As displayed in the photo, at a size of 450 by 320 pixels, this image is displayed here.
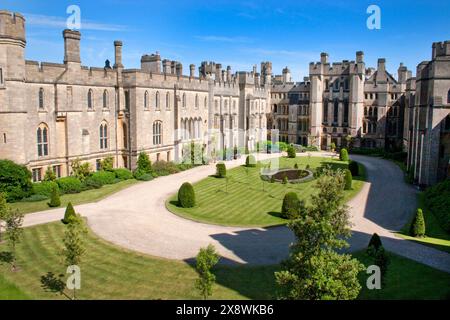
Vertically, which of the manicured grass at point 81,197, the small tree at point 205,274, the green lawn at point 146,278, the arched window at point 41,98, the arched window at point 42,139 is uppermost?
the arched window at point 41,98

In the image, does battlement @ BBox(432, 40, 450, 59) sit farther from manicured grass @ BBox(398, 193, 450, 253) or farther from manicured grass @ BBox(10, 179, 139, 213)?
manicured grass @ BBox(10, 179, 139, 213)

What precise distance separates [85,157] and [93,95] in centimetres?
572

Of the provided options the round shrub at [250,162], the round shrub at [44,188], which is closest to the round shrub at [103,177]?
the round shrub at [44,188]

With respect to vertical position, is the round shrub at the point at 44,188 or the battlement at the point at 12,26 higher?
the battlement at the point at 12,26

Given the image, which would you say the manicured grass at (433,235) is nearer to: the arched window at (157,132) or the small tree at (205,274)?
the small tree at (205,274)

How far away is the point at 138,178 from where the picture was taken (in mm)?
39594

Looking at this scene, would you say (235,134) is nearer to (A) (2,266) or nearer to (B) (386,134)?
(B) (386,134)

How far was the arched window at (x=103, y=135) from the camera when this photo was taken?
131ft

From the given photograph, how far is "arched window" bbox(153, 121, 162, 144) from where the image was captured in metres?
44.8

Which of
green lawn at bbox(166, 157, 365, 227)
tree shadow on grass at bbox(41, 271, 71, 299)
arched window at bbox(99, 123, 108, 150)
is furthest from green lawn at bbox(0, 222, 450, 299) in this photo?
arched window at bbox(99, 123, 108, 150)

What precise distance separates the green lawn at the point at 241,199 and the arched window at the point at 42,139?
11.2m

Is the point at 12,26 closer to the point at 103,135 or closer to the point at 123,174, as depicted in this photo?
the point at 103,135

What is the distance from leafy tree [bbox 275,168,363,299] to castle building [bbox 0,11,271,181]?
24.8 m

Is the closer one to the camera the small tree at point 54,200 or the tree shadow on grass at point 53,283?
the tree shadow on grass at point 53,283
